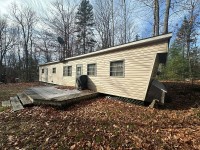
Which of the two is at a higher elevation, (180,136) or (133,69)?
(133,69)

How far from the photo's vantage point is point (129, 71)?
8.44m

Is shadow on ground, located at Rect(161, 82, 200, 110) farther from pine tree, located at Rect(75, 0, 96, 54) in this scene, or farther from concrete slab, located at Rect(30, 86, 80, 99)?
pine tree, located at Rect(75, 0, 96, 54)

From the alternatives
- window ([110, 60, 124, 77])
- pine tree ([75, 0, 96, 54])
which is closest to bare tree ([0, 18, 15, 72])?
pine tree ([75, 0, 96, 54])

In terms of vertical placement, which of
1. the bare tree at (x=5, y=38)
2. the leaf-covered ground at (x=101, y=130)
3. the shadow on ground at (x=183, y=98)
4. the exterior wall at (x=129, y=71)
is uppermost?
the bare tree at (x=5, y=38)

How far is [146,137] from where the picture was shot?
4168mm

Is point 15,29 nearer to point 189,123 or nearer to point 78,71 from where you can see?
point 78,71

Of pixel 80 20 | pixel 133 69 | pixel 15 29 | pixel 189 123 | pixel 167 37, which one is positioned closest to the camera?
pixel 189 123

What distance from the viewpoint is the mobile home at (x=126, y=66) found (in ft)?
23.6

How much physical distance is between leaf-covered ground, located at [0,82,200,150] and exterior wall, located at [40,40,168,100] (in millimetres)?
1681

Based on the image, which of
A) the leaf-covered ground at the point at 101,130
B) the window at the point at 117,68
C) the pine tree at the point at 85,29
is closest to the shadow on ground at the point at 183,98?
the leaf-covered ground at the point at 101,130

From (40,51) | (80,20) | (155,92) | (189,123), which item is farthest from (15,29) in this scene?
(189,123)

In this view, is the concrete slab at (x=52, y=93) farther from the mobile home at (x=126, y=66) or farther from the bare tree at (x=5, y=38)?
the bare tree at (x=5, y=38)

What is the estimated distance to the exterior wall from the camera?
727 cm

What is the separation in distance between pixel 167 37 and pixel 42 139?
20.5ft
